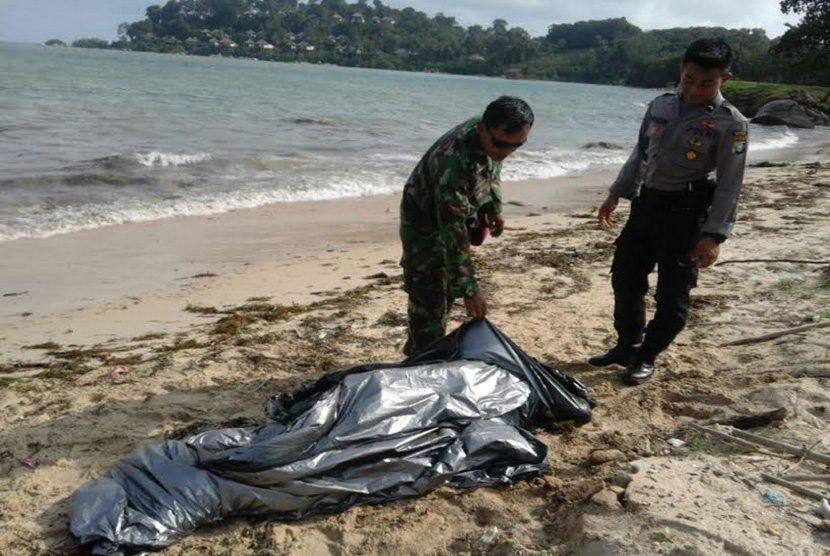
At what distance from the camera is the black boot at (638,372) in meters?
3.84

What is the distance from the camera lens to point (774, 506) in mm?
2482

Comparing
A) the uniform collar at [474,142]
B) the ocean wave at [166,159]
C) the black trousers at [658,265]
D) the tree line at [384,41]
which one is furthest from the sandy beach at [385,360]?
the tree line at [384,41]

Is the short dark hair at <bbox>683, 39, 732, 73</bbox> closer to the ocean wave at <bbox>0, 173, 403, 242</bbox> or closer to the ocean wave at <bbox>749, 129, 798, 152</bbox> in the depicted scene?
the ocean wave at <bbox>0, 173, 403, 242</bbox>

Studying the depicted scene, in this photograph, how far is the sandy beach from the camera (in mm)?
2533

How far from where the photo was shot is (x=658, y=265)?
3619mm

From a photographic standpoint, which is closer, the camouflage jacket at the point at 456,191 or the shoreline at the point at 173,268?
the camouflage jacket at the point at 456,191

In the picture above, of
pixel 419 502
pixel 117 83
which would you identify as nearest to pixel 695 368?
pixel 419 502

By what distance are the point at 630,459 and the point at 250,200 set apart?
25.6 feet

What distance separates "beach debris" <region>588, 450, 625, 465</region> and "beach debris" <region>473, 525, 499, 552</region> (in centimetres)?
68

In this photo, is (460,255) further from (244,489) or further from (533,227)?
(533,227)

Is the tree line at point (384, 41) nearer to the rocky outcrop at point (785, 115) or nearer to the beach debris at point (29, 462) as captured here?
the rocky outcrop at point (785, 115)

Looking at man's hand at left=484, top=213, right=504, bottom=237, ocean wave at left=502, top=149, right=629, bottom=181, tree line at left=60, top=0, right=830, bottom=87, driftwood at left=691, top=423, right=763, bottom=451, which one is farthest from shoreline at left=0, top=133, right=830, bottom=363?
tree line at left=60, top=0, right=830, bottom=87

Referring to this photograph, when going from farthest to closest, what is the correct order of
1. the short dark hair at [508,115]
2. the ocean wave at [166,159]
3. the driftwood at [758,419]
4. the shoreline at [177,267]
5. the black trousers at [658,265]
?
the ocean wave at [166,159], the shoreline at [177,267], the black trousers at [658,265], the driftwood at [758,419], the short dark hair at [508,115]

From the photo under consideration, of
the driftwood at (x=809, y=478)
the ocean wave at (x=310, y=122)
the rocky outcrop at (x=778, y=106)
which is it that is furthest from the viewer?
the rocky outcrop at (x=778, y=106)
